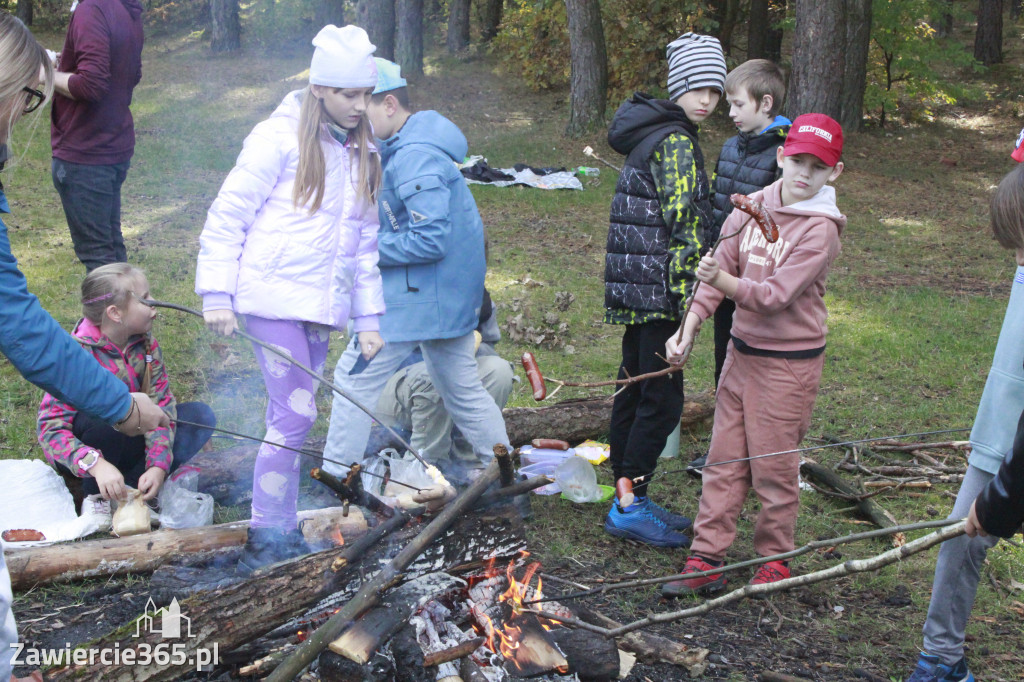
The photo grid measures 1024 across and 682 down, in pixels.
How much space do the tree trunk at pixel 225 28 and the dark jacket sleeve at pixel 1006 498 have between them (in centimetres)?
2043

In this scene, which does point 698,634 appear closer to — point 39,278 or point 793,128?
point 793,128

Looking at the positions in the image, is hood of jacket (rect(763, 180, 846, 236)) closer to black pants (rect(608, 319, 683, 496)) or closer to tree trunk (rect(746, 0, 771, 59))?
black pants (rect(608, 319, 683, 496))

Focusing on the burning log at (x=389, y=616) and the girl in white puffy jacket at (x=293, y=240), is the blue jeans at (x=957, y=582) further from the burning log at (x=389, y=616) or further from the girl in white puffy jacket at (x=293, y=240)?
the girl in white puffy jacket at (x=293, y=240)

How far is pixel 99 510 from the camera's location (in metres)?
3.73

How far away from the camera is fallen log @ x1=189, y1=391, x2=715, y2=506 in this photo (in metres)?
4.23

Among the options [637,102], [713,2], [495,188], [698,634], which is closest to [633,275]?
[637,102]

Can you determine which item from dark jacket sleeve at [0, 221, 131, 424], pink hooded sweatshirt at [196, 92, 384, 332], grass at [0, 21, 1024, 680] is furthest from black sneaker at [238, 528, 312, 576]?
grass at [0, 21, 1024, 680]

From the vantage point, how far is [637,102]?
13.5 feet

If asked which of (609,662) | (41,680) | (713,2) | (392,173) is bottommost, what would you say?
(609,662)

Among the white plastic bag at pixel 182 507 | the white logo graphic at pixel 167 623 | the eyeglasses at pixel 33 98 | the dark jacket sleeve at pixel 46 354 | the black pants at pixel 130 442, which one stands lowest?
the white plastic bag at pixel 182 507

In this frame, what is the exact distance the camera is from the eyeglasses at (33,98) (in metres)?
2.27

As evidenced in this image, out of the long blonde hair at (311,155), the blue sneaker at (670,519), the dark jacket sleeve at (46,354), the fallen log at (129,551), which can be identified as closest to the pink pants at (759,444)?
the blue sneaker at (670,519)

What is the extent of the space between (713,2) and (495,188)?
6.97 m

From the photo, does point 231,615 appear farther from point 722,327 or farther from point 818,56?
point 818,56
